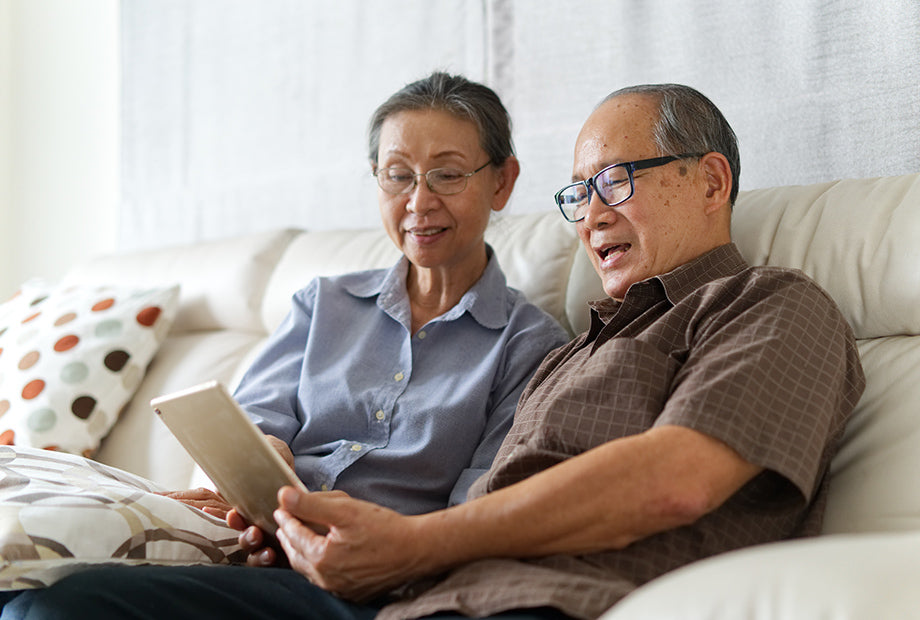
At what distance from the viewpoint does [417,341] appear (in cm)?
164

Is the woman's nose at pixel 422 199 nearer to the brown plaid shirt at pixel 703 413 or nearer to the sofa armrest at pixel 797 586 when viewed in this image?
the brown plaid shirt at pixel 703 413

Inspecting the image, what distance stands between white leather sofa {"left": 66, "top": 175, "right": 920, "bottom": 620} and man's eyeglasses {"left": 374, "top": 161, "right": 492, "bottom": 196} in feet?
0.77

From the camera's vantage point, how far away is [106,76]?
10.7ft

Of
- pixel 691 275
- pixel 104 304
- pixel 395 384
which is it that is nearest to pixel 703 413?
pixel 691 275

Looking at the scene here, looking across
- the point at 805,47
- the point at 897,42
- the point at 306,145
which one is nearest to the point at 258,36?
the point at 306,145

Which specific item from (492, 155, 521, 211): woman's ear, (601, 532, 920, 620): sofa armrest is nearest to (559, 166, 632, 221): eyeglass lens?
(492, 155, 521, 211): woman's ear

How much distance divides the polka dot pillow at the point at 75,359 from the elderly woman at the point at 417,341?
1.89ft

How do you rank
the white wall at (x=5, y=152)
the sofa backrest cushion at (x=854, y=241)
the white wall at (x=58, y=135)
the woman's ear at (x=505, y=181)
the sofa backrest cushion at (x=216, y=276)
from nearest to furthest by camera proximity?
the sofa backrest cushion at (x=854, y=241)
the woman's ear at (x=505, y=181)
the sofa backrest cushion at (x=216, y=276)
the white wall at (x=58, y=135)
the white wall at (x=5, y=152)

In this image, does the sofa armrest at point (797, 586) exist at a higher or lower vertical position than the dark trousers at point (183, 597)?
higher

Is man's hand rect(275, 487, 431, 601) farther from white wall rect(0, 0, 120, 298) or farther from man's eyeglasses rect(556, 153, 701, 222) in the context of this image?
white wall rect(0, 0, 120, 298)

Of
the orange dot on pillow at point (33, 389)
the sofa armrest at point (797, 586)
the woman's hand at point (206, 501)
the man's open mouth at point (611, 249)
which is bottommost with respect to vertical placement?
the woman's hand at point (206, 501)

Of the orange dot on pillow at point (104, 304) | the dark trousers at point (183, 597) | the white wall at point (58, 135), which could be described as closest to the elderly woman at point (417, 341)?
the dark trousers at point (183, 597)

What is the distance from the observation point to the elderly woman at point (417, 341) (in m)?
1.50

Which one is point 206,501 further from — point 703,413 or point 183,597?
point 703,413
